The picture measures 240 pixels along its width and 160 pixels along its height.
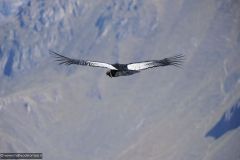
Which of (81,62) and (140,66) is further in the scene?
(140,66)

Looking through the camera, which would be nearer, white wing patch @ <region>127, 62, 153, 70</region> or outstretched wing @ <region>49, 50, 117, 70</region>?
outstretched wing @ <region>49, 50, 117, 70</region>

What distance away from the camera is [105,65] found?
4656cm

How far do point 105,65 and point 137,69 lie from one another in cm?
190

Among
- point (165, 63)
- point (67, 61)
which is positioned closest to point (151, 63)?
point (165, 63)

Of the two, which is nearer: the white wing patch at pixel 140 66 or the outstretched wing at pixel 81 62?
the outstretched wing at pixel 81 62

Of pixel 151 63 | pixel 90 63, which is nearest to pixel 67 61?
pixel 90 63

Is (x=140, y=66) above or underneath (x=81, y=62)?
underneath

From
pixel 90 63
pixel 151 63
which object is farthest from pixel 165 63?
pixel 90 63

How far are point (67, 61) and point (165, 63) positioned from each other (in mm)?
5245

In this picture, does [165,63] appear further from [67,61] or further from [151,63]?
[67,61]

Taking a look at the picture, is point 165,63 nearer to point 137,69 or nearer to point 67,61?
point 137,69

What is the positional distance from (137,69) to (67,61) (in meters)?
3.74

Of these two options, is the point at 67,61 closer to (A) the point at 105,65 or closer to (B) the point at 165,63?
(A) the point at 105,65

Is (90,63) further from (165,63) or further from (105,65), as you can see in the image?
(165,63)
